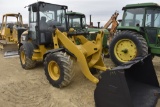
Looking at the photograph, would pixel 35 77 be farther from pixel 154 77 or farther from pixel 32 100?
pixel 154 77

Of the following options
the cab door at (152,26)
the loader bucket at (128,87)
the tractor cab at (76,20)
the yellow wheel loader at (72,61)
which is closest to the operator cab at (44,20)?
the yellow wheel loader at (72,61)

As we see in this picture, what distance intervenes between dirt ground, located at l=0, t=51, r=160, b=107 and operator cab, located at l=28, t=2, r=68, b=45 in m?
1.11

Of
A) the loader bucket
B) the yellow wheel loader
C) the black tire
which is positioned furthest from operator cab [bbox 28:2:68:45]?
the loader bucket

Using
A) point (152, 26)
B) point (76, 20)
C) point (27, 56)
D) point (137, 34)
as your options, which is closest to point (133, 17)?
point (152, 26)

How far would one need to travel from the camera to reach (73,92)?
4312 millimetres

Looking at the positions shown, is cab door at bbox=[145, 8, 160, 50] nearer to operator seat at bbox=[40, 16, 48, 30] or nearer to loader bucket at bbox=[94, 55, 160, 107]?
loader bucket at bbox=[94, 55, 160, 107]

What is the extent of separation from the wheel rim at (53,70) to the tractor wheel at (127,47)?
2.43 meters

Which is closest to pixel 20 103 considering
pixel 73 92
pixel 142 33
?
pixel 73 92

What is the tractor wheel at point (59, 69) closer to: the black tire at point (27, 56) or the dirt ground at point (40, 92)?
the dirt ground at point (40, 92)

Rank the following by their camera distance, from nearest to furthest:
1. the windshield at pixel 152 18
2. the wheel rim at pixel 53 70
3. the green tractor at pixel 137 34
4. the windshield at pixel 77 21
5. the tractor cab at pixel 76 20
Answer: the wheel rim at pixel 53 70 < the green tractor at pixel 137 34 < the windshield at pixel 152 18 < the tractor cab at pixel 76 20 < the windshield at pixel 77 21

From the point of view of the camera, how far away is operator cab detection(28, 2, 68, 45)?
18.1ft

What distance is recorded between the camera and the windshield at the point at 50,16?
5.58 metres

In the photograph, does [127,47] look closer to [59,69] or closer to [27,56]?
[59,69]

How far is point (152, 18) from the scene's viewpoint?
20.4 feet
